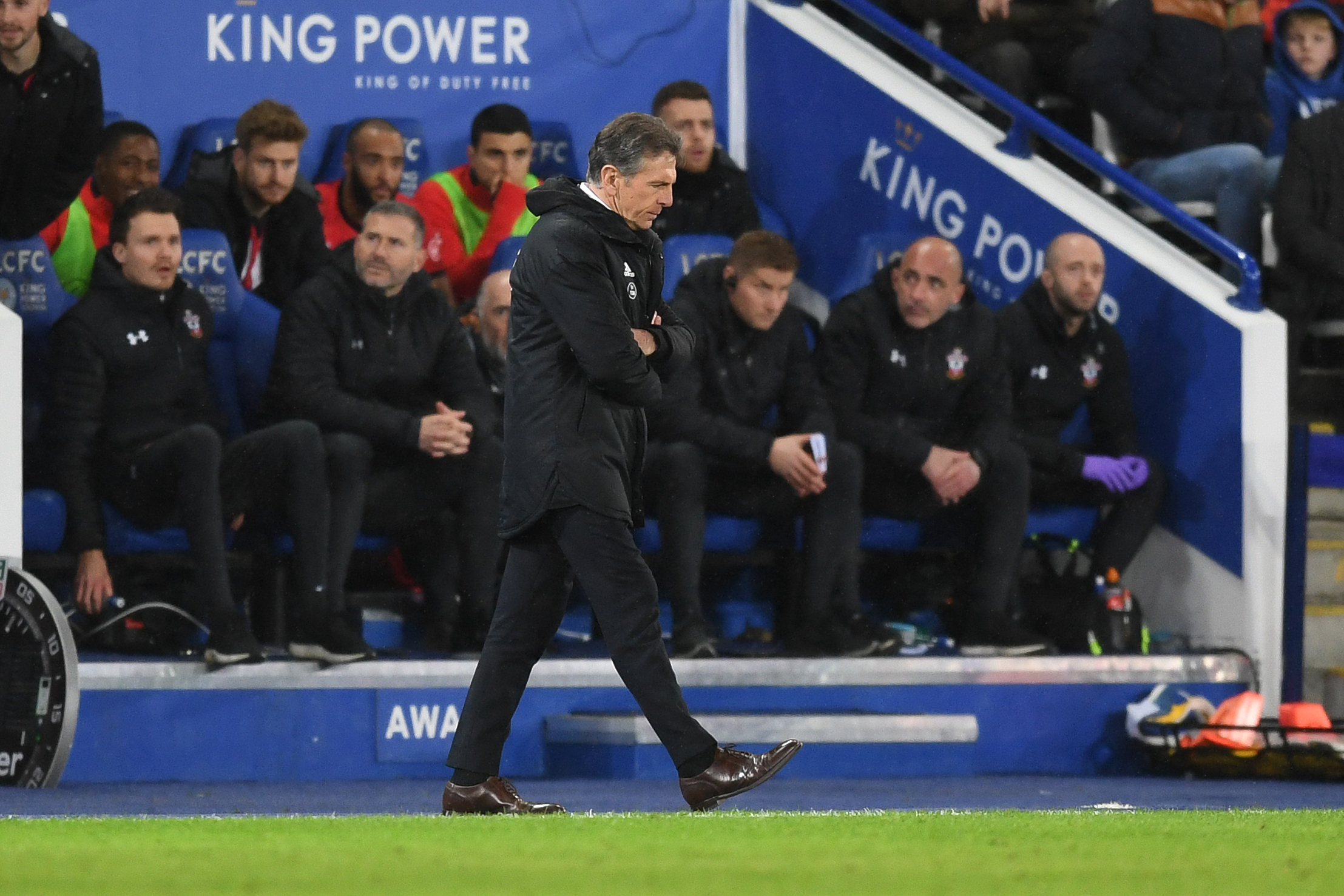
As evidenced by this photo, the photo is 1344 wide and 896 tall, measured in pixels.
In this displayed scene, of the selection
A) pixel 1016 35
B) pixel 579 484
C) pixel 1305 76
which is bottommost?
pixel 579 484

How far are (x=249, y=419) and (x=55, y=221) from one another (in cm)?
107

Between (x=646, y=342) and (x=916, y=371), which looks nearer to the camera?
(x=646, y=342)

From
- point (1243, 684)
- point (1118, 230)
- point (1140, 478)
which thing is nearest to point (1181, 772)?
point (1243, 684)

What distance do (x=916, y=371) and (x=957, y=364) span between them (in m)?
0.16

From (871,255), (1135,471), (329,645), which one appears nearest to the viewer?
(329,645)

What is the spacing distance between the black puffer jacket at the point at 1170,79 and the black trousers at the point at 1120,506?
2.14 m

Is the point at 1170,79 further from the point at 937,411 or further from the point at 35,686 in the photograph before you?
the point at 35,686

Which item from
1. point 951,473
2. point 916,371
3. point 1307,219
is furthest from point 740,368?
point 1307,219

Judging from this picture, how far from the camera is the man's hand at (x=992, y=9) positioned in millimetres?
10320

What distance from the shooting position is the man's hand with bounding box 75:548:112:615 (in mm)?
7137

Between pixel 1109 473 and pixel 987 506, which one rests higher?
pixel 1109 473

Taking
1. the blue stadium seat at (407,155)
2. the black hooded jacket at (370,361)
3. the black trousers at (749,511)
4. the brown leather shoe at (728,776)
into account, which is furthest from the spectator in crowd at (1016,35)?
the brown leather shoe at (728,776)

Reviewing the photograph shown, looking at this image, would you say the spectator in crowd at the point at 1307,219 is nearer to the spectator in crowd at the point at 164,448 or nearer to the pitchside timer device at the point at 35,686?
the spectator in crowd at the point at 164,448

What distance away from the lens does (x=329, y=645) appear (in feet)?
23.3
